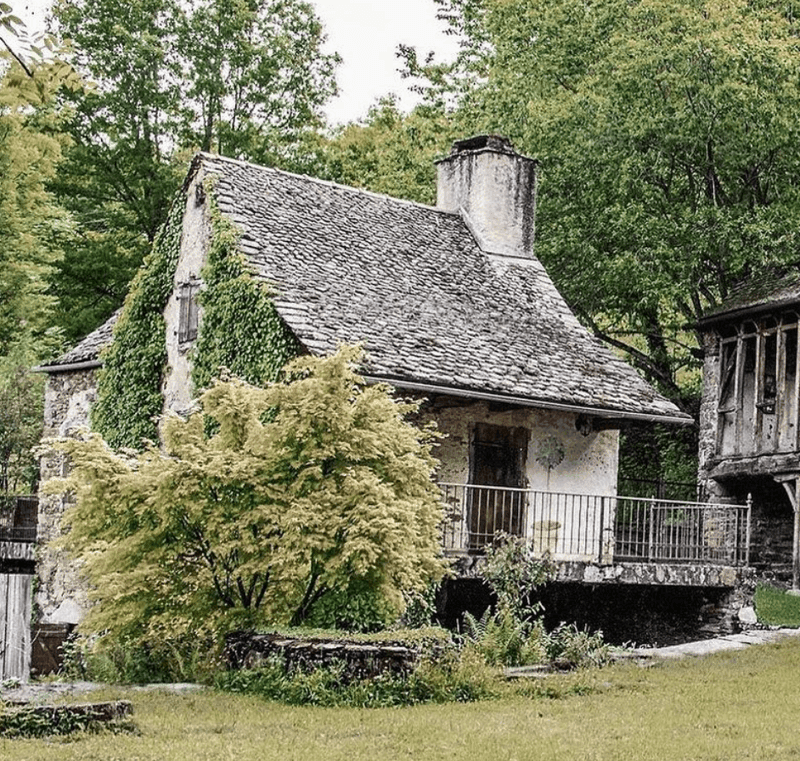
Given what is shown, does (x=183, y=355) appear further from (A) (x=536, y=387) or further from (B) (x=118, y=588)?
(B) (x=118, y=588)

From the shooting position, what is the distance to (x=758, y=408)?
27812mm

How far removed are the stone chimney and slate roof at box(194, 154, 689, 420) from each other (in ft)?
1.17

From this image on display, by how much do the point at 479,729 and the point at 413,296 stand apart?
1169 cm

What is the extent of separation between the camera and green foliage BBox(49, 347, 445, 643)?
41.7 feet

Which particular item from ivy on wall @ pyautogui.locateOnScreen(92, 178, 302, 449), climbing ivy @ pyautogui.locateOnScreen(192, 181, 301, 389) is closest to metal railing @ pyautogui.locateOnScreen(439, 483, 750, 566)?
climbing ivy @ pyautogui.locateOnScreen(192, 181, 301, 389)

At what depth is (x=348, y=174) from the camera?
119 feet

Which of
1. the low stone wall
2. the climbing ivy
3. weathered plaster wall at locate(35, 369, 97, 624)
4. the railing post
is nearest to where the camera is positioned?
the low stone wall

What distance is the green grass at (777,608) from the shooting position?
72.8 ft

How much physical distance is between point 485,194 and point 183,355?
6.76m

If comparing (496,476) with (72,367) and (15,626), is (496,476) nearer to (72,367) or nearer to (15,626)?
(72,367)

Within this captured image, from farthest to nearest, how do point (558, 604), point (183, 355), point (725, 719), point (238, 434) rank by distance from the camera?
point (183, 355)
point (558, 604)
point (238, 434)
point (725, 719)

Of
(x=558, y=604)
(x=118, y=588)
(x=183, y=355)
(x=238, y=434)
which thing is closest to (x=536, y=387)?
(x=558, y=604)

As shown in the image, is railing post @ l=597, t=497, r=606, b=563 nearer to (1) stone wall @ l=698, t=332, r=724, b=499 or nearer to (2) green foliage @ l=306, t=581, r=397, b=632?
(2) green foliage @ l=306, t=581, r=397, b=632

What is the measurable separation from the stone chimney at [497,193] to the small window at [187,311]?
5.77 meters
